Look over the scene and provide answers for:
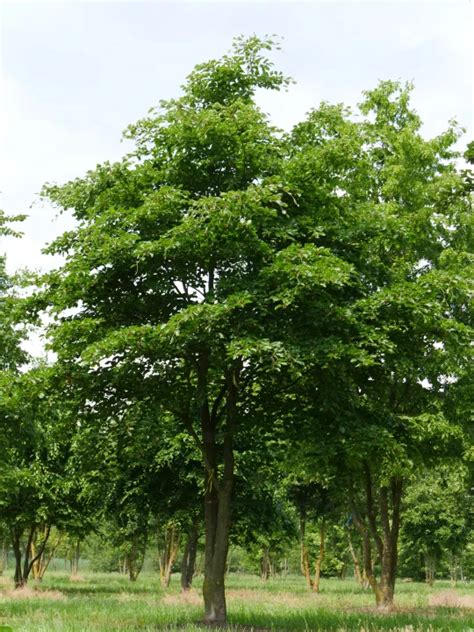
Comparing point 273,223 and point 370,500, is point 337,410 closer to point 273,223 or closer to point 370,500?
point 273,223

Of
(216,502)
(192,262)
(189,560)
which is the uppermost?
(192,262)

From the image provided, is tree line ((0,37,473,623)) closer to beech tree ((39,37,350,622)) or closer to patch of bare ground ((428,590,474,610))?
beech tree ((39,37,350,622))

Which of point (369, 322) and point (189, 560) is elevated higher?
point (369, 322)

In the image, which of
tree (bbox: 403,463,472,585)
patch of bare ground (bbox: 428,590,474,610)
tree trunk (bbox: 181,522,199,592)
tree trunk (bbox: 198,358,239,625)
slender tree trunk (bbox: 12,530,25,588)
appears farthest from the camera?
tree (bbox: 403,463,472,585)

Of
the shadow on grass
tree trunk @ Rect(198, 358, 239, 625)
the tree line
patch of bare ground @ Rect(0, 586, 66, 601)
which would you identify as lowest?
patch of bare ground @ Rect(0, 586, 66, 601)

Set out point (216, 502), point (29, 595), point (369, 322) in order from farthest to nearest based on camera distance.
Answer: point (29, 595), point (216, 502), point (369, 322)

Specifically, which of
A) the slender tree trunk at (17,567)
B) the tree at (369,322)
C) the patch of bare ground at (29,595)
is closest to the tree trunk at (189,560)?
the patch of bare ground at (29,595)

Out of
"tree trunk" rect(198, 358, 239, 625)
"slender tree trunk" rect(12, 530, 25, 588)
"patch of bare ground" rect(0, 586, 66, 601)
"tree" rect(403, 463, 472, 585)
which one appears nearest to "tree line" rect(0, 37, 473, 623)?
"tree trunk" rect(198, 358, 239, 625)

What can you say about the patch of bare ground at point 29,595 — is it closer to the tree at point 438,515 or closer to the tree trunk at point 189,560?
the tree trunk at point 189,560

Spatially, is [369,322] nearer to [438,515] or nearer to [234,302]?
[234,302]

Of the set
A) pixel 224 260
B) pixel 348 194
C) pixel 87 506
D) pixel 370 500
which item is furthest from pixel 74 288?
pixel 87 506

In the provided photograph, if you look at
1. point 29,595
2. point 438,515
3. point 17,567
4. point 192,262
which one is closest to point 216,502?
point 192,262

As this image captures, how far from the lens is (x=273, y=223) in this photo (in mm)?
13445

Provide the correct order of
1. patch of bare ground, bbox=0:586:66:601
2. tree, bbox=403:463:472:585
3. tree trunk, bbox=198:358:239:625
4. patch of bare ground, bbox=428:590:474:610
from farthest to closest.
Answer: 1. tree, bbox=403:463:472:585
2. patch of bare ground, bbox=0:586:66:601
3. patch of bare ground, bbox=428:590:474:610
4. tree trunk, bbox=198:358:239:625
